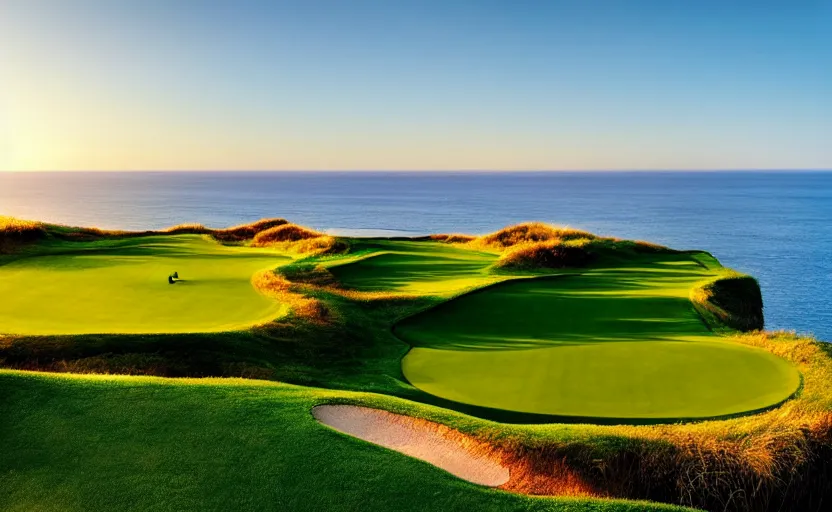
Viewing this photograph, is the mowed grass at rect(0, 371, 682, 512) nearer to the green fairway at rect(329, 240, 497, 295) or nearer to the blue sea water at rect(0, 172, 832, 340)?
the green fairway at rect(329, 240, 497, 295)

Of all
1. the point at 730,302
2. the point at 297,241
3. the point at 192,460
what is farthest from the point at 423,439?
the point at 297,241

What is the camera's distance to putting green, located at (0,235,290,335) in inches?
406

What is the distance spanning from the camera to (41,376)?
6.54 meters

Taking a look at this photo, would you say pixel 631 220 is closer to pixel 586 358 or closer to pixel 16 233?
pixel 16 233

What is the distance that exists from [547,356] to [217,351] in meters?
5.14

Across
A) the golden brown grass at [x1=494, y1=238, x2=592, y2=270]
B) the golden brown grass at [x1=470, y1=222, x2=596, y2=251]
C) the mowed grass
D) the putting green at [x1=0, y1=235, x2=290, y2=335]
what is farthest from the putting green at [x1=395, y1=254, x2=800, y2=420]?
A: the golden brown grass at [x1=470, y1=222, x2=596, y2=251]

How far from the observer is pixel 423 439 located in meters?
6.34

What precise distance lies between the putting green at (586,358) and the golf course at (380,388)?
5cm

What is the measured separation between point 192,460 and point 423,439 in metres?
2.25

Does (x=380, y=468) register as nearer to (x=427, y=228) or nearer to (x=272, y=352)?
(x=272, y=352)

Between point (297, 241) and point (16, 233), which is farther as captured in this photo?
point (297, 241)

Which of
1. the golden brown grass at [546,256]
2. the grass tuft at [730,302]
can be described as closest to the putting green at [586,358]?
the grass tuft at [730,302]

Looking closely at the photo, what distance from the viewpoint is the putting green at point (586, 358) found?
823 cm

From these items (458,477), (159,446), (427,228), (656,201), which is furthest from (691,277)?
(656,201)
